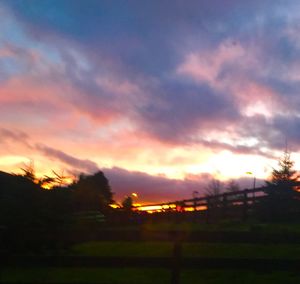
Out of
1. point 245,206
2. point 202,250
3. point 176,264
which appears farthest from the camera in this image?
point 245,206

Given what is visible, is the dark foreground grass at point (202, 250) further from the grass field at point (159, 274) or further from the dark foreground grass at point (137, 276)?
the dark foreground grass at point (137, 276)

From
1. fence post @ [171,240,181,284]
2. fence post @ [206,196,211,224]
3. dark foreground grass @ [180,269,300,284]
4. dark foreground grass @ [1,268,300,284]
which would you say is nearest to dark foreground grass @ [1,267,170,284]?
dark foreground grass @ [1,268,300,284]

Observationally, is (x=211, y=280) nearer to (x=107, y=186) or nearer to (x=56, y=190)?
(x=56, y=190)

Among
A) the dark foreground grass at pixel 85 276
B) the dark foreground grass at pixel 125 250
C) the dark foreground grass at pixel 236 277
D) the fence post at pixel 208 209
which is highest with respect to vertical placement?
the fence post at pixel 208 209

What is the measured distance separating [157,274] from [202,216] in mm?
11611

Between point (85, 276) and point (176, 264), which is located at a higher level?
point (176, 264)

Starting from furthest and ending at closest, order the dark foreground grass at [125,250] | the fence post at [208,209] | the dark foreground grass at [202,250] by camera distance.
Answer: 1. the fence post at [208,209]
2. the dark foreground grass at [125,250]
3. the dark foreground grass at [202,250]

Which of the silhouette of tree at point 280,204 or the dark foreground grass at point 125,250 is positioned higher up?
the silhouette of tree at point 280,204

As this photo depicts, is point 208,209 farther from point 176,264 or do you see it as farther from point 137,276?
point 176,264

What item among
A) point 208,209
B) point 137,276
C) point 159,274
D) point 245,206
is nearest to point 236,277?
point 159,274

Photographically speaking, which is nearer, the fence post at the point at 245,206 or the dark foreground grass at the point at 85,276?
the dark foreground grass at the point at 85,276

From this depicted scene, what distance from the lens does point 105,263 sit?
8305mm

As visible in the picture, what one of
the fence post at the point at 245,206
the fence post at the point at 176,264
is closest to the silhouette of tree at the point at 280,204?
the fence post at the point at 245,206

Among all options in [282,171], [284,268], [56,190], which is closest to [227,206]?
[56,190]
